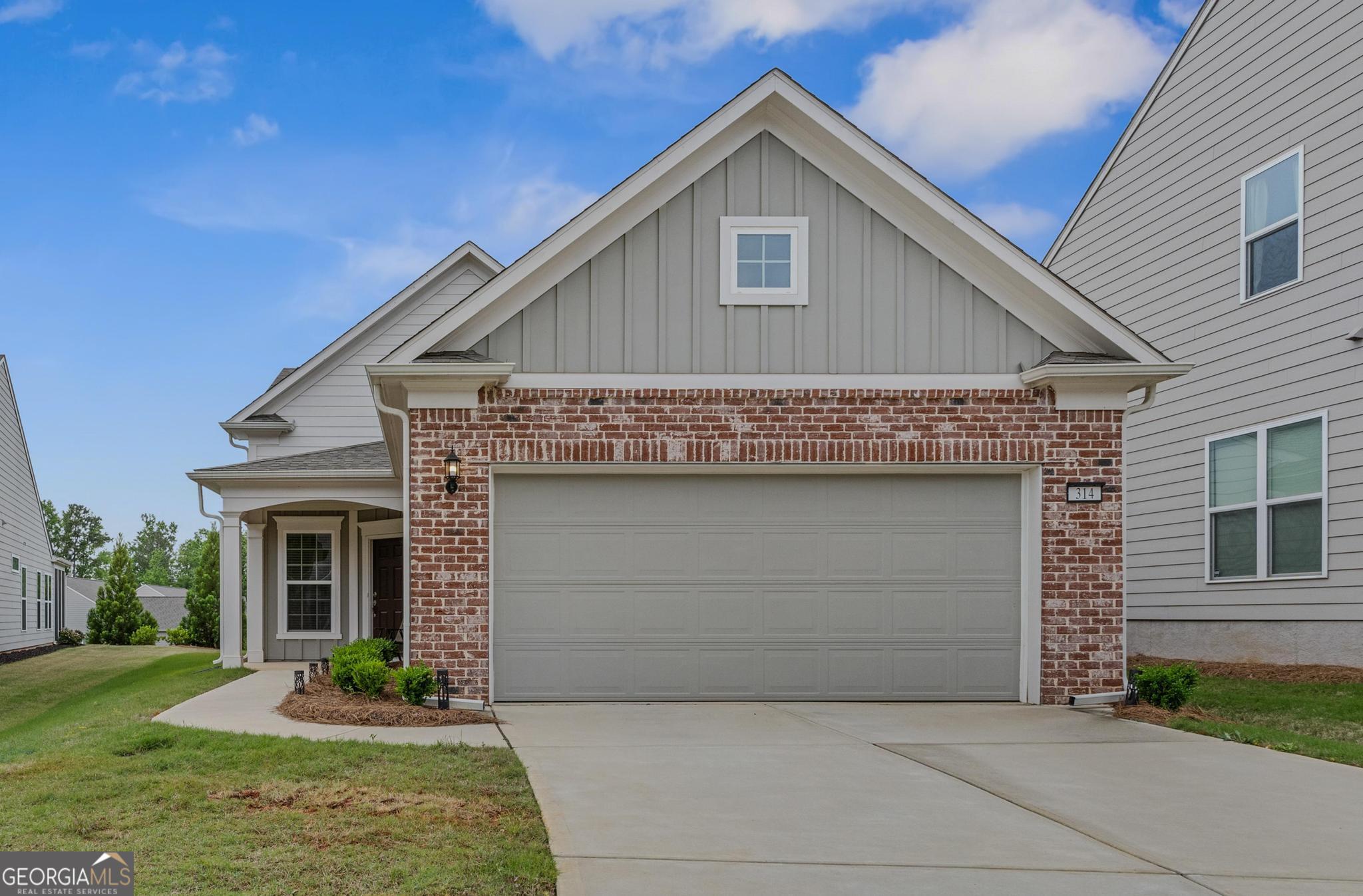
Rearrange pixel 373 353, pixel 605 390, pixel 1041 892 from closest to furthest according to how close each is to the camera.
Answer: pixel 1041 892
pixel 605 390
pixel 373 353

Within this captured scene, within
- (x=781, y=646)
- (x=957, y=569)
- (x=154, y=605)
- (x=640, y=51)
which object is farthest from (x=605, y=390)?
(x=154, y=605)

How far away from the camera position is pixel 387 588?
61.3 feet

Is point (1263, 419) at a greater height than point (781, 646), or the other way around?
point (1263, 419)

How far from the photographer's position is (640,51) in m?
29.0

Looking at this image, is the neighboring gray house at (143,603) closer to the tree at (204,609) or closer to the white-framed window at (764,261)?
the tree at (204,609)

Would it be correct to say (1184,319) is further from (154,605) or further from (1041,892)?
(154,605)

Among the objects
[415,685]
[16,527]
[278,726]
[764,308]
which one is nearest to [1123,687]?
[764,308]

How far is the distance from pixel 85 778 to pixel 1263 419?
12963 millimetres

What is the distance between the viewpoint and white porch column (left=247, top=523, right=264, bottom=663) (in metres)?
18.0

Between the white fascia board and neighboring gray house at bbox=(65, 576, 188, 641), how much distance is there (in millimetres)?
32449

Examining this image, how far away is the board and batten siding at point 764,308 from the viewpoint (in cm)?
1126

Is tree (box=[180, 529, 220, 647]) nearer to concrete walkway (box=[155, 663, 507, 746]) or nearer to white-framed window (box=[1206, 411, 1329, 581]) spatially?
concrete walkway (box=[155, 663, 507, 746])

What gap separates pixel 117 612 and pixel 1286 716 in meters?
33.4

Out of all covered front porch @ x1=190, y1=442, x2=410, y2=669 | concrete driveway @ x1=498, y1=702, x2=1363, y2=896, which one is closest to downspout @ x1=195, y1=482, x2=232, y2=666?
covered front porch @ x1=190, y1=442, x2=410, y2=669
